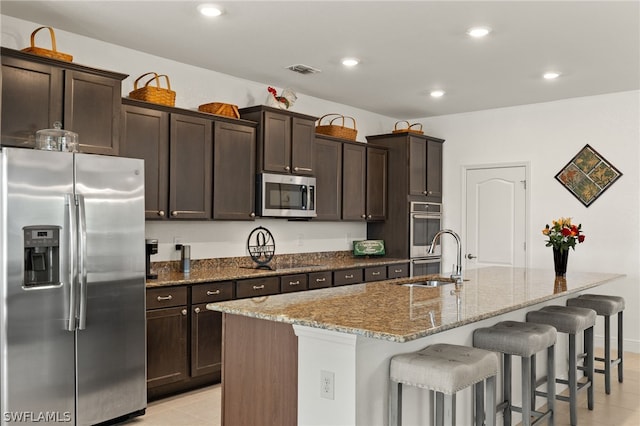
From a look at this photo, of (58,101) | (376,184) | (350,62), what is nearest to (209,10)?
(58,101)

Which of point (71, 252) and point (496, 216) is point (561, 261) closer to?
point (496, 216)

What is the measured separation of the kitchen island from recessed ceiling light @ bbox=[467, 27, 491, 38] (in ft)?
6.10

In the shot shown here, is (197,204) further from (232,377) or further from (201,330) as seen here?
(232,377)

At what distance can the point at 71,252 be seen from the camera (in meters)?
3.22

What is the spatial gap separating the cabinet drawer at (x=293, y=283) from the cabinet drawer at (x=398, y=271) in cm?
142

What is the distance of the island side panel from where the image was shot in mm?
2539

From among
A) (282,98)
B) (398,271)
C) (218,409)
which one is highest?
(282,98)

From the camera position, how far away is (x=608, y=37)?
407 cm

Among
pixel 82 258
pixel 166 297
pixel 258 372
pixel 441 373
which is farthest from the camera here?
pixel 166 297

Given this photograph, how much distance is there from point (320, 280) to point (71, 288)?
2465mm

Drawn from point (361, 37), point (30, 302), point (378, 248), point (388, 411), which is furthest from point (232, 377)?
point (378, 248)

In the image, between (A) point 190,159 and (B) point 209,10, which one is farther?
(A) point 190,159

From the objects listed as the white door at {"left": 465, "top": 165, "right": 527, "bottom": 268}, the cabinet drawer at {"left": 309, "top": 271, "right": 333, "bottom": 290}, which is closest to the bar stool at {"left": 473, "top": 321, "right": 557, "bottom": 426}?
the cabinet drawer at {"left": 309, "top": 271, "right": 333, "bottom": 290}

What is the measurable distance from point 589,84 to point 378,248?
111 inches
